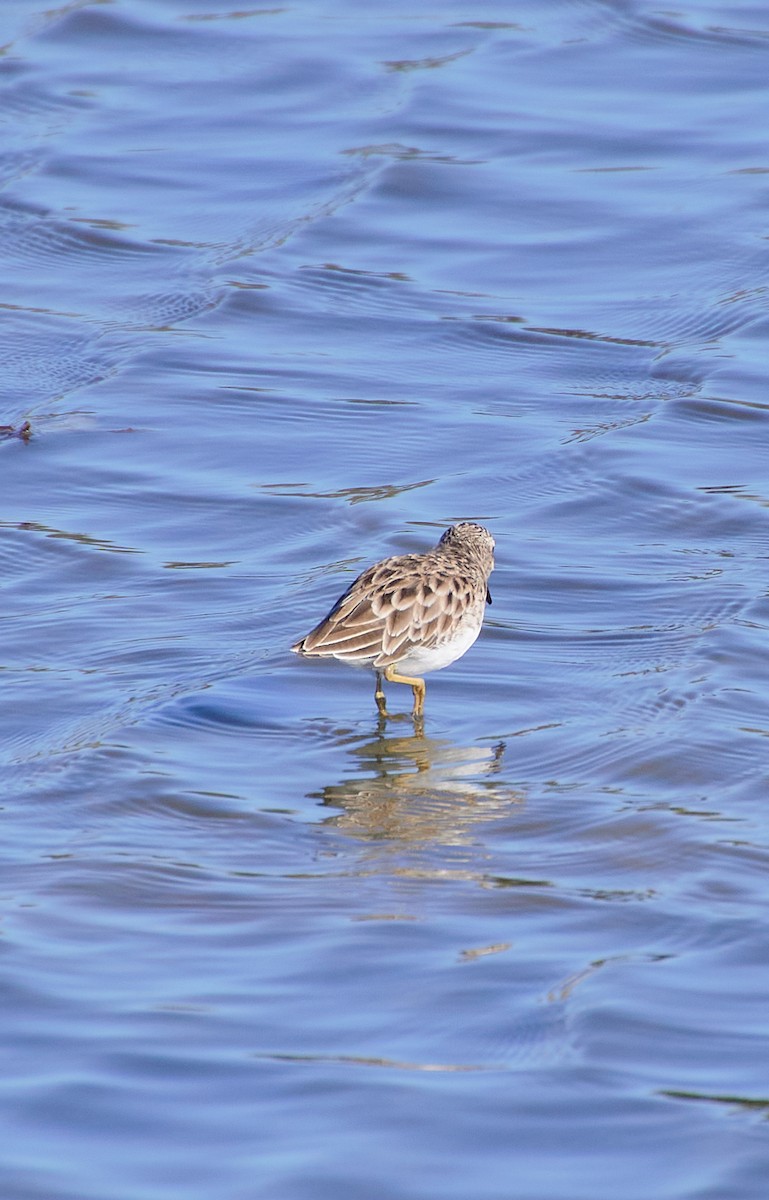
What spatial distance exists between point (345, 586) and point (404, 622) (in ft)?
4.66

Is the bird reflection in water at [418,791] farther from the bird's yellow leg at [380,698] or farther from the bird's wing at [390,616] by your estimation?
the bird's wing at [390,616]

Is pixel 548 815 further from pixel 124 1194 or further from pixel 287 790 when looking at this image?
pixel 124 1194

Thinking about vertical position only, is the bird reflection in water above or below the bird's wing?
below

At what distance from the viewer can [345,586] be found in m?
9.42

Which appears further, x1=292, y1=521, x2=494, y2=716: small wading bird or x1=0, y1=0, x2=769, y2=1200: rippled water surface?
x1=292, y1=521, x2=494, y2=716: small wading bird

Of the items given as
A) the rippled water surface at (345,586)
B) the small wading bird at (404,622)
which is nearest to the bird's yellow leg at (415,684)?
the small wading bird at (404,622)

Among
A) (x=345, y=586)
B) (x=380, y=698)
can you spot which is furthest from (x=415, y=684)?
(x=345, y=586)

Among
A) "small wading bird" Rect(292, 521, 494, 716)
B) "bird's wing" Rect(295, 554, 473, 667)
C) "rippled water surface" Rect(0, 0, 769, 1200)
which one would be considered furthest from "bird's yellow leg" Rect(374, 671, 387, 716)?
"bird's wing" Rect(295, 554, 473, 667)

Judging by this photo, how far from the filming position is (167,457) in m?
11.2

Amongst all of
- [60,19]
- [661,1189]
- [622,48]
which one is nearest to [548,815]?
[661,1189]

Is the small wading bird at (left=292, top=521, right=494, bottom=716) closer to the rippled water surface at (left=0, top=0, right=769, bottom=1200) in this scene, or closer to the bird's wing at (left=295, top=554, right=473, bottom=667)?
the bird's wing at (left=295, top=554, right=473, bottom=667)

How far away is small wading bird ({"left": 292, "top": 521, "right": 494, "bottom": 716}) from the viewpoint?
313 inches

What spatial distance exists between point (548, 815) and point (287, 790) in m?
1.02

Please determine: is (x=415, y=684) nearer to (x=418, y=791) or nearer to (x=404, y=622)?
(x=404, y=622)
